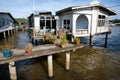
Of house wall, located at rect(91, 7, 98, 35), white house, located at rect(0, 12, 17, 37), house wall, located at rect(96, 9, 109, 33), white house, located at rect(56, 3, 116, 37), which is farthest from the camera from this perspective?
white house, located at rect(0, 12, 17, 37)

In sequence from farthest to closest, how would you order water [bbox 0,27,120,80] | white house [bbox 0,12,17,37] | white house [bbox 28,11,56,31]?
white house [bbox 0,12,17,37] → white house [bbox 28,11,56,31] → water [bbox 0,27,120,80]

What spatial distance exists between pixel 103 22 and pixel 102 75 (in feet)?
37.8

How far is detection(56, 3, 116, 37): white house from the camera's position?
16.1 meters

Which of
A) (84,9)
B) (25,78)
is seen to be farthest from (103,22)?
(25,78)

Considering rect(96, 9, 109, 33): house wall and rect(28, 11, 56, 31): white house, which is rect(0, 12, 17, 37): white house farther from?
rect(96, 9, 109, 33): house wall

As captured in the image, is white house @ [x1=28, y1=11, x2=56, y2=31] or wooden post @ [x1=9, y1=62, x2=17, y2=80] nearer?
wooden post @ [x1=9, y1=62, x2=17, y2=80]

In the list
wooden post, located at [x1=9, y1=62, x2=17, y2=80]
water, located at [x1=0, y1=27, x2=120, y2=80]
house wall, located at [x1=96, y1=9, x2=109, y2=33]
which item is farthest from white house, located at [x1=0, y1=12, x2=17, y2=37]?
wooden post, located at [x1=9, y1=62, x2=17, y2=80]

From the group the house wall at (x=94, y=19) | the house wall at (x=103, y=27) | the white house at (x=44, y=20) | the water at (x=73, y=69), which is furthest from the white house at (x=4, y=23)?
the house wall at (x=103, y=27)

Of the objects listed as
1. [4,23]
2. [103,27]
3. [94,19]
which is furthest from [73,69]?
[4,23]

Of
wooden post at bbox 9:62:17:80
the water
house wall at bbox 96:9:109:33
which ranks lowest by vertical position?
the water

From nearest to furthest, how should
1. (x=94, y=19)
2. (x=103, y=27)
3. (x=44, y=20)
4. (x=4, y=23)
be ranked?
(x=94, y=19) → (x=103, y=27) → (x=44, y=20) → (x=4, y=23)

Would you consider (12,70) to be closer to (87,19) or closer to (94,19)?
(87,19)

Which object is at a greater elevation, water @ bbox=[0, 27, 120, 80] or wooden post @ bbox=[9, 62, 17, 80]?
wooden post @ bbox=[9, 62, 17, 80]

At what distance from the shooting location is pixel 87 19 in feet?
57.5
